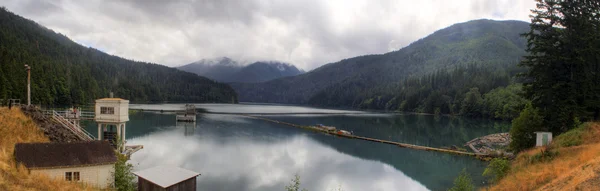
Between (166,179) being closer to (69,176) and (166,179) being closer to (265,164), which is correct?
(69,176)

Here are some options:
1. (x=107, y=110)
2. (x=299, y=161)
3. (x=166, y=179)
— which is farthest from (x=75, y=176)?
(x=299, y=161)

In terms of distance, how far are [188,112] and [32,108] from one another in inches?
2583

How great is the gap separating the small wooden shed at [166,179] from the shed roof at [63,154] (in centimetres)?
244

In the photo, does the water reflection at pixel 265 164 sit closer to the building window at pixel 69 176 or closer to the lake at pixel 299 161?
the lake at pixel 299 161

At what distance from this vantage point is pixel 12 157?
18.8m

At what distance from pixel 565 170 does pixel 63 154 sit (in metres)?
28.1

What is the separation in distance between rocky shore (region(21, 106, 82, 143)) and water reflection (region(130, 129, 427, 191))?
24.3 ft

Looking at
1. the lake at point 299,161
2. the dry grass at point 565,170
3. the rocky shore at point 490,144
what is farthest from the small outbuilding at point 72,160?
the rocky shore at point 490,144

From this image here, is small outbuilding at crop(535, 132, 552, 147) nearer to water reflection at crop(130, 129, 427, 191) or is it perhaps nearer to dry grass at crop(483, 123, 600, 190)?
dry grass at crop(483, 123, 600, 190)

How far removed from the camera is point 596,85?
2880 centimetres

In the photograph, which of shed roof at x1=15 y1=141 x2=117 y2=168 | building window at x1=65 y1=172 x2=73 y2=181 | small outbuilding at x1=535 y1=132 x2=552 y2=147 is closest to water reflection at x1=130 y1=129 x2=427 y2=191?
shed roof at x1=15 y1=141 x2=117 y2=168

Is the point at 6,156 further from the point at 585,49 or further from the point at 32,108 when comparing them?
the point at 585,49

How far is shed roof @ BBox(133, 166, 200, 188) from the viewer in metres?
20.7

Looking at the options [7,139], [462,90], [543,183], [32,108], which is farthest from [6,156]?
[462,90]
